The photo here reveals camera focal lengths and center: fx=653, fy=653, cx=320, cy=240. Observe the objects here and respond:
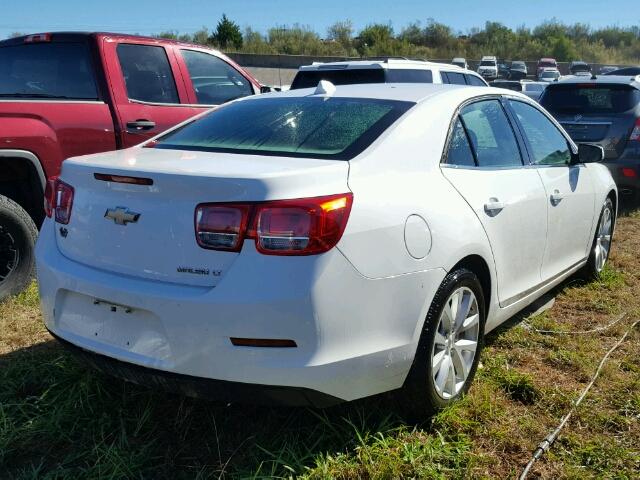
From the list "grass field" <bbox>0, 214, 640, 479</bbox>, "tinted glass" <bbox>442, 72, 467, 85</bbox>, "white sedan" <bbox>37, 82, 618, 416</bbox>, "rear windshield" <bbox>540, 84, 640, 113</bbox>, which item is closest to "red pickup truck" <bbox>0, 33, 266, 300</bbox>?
"grass field" <bbox>0, 214, 640, 479</bbox>

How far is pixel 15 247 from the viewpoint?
4.43m

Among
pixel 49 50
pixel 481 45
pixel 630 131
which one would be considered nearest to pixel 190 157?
pixel 49 50

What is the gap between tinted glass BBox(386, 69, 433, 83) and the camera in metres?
7.95

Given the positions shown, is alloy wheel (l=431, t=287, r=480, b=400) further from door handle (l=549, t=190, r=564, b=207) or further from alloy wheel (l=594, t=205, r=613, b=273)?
alloy wheel (l=594, t=205, r=613, b=273)

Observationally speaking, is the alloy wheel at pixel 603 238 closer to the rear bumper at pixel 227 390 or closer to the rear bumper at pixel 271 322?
the rear bumper at pixel 271 322

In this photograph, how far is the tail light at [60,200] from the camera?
2.83m

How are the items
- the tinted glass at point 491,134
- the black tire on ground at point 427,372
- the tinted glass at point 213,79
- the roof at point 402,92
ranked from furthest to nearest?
the tinted glass at point 213,79 < the tinted glass at point 491,134 < the roof at point 402,92 < the black tire on ground at point 427,372

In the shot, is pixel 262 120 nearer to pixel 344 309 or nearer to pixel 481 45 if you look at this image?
pixel 344 309

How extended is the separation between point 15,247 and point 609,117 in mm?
6677

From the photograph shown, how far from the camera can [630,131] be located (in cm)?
767

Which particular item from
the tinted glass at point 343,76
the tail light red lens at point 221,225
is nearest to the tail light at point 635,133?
the tinted glass at point 343,76

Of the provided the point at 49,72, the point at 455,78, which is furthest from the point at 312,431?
the point at 455,78

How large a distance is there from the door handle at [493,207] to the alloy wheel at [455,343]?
0.42 meters

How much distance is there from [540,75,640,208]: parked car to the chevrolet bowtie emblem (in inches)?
259
